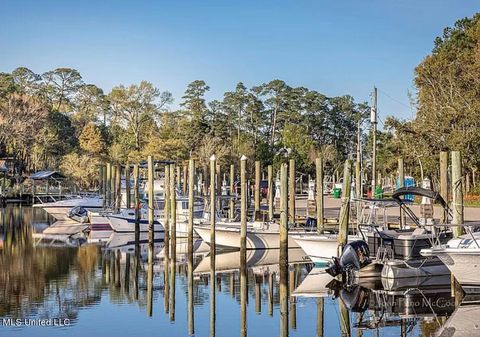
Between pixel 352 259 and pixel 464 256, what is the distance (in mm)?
4514

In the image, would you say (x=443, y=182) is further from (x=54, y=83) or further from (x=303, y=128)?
(x=54, y=83)

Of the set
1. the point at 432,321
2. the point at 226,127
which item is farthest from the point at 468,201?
the point at 226,127

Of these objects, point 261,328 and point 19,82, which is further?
point 19,82

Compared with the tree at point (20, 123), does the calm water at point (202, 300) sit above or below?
below

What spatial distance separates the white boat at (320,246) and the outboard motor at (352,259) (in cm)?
279

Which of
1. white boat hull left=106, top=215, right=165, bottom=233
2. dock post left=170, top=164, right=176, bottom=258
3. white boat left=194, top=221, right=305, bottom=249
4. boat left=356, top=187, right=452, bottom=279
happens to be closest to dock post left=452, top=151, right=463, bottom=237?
boat left=356, top=187, right=452, bottom=279

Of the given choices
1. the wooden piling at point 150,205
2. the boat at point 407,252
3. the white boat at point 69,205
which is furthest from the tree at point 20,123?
the boat at point 407,252

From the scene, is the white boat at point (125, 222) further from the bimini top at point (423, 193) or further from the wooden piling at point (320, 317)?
the wooden piling at point (320, 317)

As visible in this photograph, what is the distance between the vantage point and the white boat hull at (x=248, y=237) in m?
34.6

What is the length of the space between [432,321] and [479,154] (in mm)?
35573

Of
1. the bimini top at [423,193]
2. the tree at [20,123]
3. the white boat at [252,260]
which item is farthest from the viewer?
the tree at [20,123]

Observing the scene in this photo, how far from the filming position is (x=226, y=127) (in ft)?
337

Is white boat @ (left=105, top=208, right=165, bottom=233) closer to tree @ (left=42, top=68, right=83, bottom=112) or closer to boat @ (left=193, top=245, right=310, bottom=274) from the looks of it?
boat @ (left=193, top=245, right=310, bottom=274)

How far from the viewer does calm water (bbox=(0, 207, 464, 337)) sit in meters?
19.4
